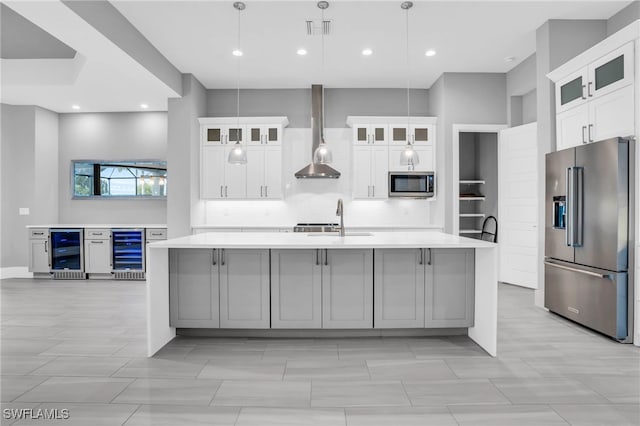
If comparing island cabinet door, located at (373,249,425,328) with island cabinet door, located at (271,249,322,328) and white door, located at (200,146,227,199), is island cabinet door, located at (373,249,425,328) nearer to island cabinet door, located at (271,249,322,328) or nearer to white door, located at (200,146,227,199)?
island cabinet door, located at (271,249,322,328)

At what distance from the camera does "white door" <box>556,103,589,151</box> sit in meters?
3.58

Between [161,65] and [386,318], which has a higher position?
[161,65]

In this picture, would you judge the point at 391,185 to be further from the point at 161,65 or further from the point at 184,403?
the point at 184,403

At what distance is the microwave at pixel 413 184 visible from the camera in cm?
590

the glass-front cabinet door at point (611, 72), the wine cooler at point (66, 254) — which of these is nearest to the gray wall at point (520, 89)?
the glass-front cabinet door at point (611, 72)

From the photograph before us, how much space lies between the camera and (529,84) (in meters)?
5.21

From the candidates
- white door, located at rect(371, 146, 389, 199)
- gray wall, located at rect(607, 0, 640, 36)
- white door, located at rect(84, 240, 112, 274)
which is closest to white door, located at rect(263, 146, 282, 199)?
white door, located at rect(371, 146, 389, 199)

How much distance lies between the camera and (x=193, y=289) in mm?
3309

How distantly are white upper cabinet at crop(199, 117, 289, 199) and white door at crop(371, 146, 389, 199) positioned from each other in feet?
4.86

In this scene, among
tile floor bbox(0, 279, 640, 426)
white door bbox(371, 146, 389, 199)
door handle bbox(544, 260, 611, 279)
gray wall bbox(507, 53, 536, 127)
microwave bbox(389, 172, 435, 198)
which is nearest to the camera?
tile floor bbox(0, 279, 640, 426)

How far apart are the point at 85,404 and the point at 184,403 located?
1.86ft

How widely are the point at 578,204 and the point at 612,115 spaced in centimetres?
80

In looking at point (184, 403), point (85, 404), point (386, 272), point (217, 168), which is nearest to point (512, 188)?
point (386, 272)

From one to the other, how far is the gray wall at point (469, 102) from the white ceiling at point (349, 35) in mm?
170
